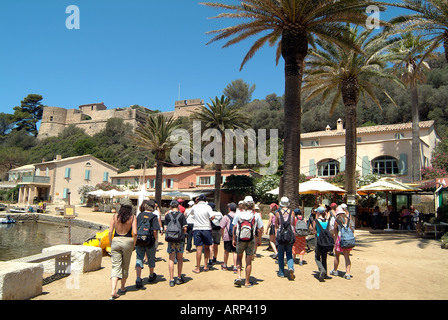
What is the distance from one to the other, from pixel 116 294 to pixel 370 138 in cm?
3312

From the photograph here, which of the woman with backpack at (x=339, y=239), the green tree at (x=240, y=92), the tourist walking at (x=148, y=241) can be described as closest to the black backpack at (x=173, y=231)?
the tourist walking at (x=148, y=241)

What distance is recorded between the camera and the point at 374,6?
39.1 feet

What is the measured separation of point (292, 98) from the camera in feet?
38.3

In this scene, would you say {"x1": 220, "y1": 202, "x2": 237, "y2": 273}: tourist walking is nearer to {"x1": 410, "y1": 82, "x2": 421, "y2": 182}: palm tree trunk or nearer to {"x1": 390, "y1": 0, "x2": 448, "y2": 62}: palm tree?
{"x1": 390, "y1": 0, "x2": 448, "y2": 62}: palm tree

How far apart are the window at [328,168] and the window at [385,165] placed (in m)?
3.35

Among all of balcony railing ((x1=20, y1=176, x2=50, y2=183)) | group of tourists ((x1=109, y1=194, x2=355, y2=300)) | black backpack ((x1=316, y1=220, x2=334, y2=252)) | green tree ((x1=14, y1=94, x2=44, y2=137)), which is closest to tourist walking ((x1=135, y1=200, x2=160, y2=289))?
group of tourists ((x1=109, y1=194, x2=355, y2=300))

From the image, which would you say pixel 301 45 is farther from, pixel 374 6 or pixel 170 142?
pixel 170 142

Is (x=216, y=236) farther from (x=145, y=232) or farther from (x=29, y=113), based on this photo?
Answer: (x=29, y=113)

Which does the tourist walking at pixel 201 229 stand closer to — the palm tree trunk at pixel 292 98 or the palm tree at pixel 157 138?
the palm tree trunk at pixel 292 98

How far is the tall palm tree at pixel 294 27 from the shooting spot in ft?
37.0

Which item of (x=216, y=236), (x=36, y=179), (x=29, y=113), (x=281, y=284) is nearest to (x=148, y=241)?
(x=216, y=236)

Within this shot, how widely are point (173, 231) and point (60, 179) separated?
140 ft
